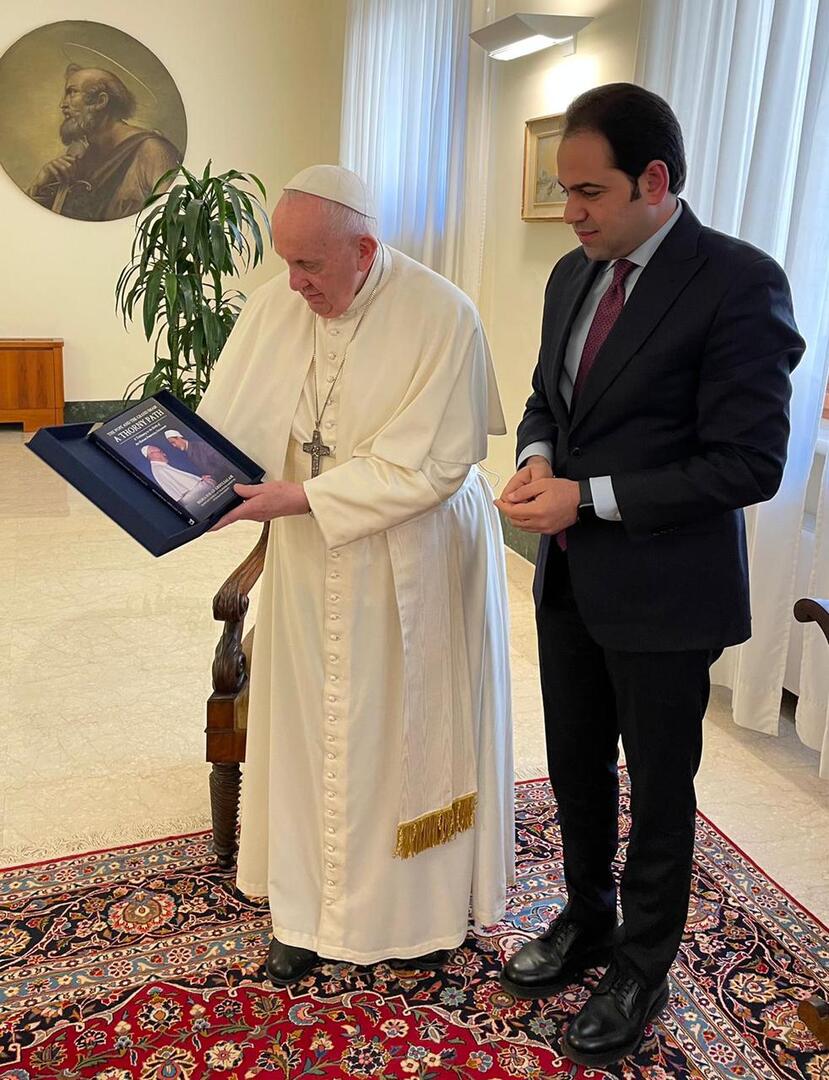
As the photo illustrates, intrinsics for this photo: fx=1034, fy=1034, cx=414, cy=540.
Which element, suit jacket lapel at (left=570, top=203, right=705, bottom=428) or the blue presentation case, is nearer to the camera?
suit jacket lapel at (left=570, top=203, right=705, bottom=428)

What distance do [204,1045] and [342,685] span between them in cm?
78

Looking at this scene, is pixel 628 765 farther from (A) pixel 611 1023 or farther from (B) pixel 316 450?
(B) pixel 316 450

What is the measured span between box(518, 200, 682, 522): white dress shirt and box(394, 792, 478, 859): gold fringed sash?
2.52 feet

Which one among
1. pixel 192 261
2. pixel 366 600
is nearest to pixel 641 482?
pixel 366 600

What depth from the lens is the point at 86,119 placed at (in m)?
8.16

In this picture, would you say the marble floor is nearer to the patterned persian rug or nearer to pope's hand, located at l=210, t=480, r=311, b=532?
the patterned persian rug

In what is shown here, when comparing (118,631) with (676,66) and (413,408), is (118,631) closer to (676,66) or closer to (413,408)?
(413,408)

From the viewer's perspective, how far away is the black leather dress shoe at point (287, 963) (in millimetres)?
2281

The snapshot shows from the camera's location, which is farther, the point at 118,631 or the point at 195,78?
the point at 195,78

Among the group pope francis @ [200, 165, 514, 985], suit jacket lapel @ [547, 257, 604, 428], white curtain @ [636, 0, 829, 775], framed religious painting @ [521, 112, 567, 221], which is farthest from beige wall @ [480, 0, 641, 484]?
pope francis @ [200, 165, 514, 985]

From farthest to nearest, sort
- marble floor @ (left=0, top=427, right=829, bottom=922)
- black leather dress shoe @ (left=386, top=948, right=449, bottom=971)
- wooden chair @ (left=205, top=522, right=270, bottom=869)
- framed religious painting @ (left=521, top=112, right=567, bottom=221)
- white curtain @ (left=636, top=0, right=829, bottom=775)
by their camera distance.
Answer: framed religious painting @ (left=521, top=112, right=567, bottom=221) < white curtain @ (left=636, top=0, right=829, bottom=775) < marble floor @ (left=0, top=427, right=829, bottom=922) < wooden chair @ (left=205, top=522, right=270, bottom=869) < black leather dress shoe @ (left=386, top=948, right=449, bottom=971)

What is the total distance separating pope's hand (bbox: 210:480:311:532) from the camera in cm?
197

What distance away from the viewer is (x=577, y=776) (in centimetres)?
219

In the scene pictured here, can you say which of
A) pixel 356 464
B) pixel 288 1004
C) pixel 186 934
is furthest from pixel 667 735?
pixel 186 934
